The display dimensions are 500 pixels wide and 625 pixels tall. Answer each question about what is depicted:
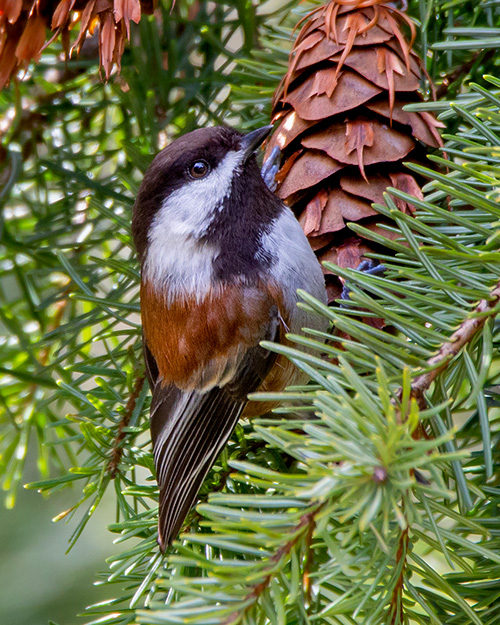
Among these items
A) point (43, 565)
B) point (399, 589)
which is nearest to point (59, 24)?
point (399, 589)

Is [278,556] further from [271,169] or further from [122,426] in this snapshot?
[271,169]

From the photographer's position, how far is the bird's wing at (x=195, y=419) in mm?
819

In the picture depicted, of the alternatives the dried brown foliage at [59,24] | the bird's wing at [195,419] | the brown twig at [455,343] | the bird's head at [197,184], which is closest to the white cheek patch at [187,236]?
the bird's head at [197,184]

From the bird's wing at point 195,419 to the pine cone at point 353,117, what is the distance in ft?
0.70

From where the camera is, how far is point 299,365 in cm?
48

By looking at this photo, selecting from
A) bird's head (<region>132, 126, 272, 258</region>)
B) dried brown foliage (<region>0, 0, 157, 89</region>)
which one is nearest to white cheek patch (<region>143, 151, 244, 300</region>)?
bird's head (<region>132, 126, 272, 258</region>)

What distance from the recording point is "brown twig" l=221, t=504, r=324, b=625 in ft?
1.35

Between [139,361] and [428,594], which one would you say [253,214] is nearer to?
[139,361]

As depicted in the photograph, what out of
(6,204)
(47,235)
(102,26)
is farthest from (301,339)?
(6,204)

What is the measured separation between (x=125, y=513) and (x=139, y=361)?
31 cm

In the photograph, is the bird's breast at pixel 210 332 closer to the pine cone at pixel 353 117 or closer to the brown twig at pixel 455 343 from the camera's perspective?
the pine cone at pixel 353 117

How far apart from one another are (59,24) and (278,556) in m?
0.62

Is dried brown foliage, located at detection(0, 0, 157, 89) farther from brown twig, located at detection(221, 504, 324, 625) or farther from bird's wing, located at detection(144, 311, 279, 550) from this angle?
brown twig, located at detection(221, 504, 324, 625)

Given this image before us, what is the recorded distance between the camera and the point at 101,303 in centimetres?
90
